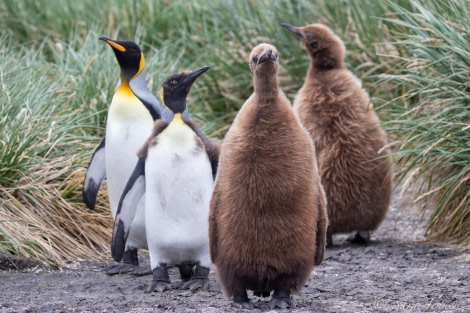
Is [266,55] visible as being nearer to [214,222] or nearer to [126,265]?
[214,222]

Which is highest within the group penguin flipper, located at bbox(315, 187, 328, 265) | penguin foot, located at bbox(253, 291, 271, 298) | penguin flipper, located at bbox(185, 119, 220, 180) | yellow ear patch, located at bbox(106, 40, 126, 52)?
yellow ear patch, located at bbox(106, 40, 126, 52)

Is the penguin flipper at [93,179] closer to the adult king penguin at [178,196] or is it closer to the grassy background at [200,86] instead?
the grassy background at [200,86]

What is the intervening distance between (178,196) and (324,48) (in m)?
2.23

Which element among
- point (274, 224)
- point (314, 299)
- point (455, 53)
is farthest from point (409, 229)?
point (274, 224)

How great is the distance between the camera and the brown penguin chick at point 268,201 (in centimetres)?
415

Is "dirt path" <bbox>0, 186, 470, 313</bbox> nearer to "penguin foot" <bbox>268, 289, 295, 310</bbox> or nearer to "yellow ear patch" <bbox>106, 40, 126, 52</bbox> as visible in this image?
"penguin foot" <bbox>268, 289, 295, 310</bbox>

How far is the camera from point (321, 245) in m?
4.29

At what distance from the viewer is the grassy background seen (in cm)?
598

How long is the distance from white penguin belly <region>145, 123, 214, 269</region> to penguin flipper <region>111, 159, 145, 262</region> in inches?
9.8

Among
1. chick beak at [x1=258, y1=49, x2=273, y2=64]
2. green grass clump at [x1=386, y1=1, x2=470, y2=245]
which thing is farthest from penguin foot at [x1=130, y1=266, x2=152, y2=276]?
chick beak at [x1=258, y1=49, x2=273, y2=64]

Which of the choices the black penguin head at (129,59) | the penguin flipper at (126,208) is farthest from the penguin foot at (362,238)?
the black penguin head at (129,59)

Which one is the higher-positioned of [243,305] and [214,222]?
[214,222]

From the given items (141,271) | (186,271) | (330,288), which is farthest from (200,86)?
(330,288)

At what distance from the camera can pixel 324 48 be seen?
6.66 m
